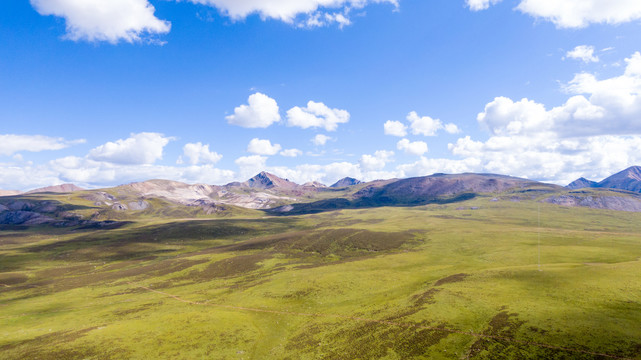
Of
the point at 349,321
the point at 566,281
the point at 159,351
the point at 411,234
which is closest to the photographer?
the point at 159,351

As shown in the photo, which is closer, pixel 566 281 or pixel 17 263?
pixel 566 281

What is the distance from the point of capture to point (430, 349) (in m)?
42.2

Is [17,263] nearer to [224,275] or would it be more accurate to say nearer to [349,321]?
[224,275]

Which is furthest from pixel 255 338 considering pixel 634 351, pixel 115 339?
pixel 634 351

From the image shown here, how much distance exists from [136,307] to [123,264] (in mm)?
83553

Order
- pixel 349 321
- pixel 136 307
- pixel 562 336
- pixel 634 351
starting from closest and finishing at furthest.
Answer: pixel 634 351
pixel 562 336
pixel 349 321
pixel 136 307

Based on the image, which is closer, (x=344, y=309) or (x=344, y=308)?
(x=344, y=309)

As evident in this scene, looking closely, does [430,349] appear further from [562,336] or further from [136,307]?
[136,307]

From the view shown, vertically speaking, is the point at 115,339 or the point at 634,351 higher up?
the point at 634,351

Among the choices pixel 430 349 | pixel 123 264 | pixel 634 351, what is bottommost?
pixel 123 264

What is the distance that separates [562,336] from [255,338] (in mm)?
49250

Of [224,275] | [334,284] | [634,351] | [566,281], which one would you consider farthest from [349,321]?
[224,275]

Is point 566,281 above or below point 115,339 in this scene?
above

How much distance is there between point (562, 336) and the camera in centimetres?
4056
